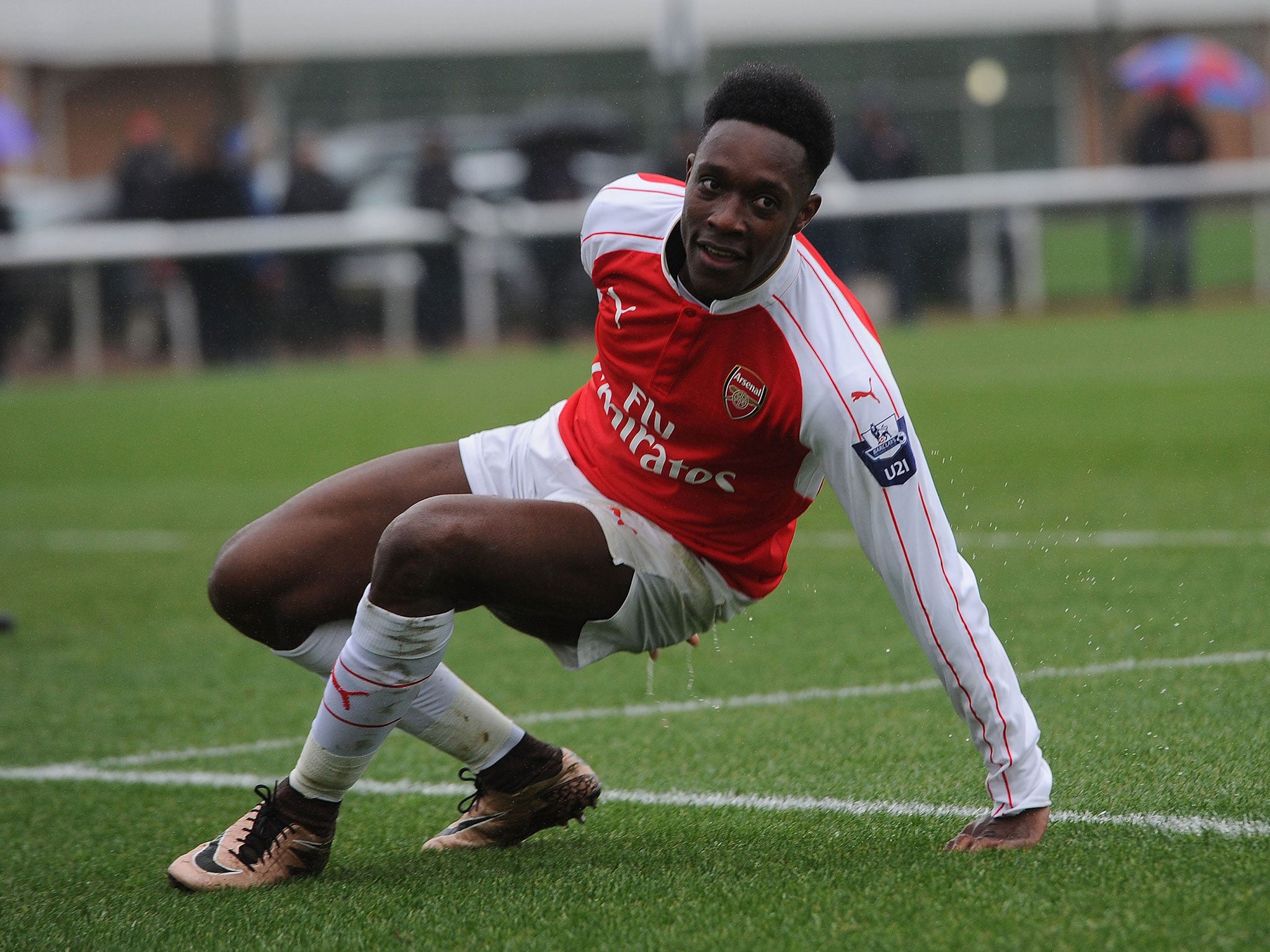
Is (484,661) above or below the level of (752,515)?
below

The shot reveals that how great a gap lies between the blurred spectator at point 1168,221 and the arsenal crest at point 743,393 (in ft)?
50.9

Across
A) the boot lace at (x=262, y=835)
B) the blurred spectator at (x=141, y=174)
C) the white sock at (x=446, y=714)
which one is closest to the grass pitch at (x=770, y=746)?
the boot lace at (x=262, y=835)

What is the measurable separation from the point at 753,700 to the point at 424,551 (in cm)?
197

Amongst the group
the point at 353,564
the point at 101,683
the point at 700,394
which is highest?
the point at 700,394


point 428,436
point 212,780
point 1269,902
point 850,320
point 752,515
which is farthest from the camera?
point 428,436

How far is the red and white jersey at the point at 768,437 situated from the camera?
326cm

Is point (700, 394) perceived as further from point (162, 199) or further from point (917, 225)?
point (162, 199)

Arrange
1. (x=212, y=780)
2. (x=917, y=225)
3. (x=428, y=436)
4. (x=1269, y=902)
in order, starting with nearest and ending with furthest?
(x=1269, y=902)
(x=212, y=780)
(x=428, y=436)
(x=917, y=225)

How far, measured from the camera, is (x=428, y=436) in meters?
11.2

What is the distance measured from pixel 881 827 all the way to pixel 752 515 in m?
0.75

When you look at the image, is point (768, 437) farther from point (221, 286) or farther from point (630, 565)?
point (221, 286)

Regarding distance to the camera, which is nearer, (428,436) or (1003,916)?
(1003,916)

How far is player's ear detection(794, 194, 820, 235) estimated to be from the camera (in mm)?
3438

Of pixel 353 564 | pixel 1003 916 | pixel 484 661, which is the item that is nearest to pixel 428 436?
pixel 484 661
